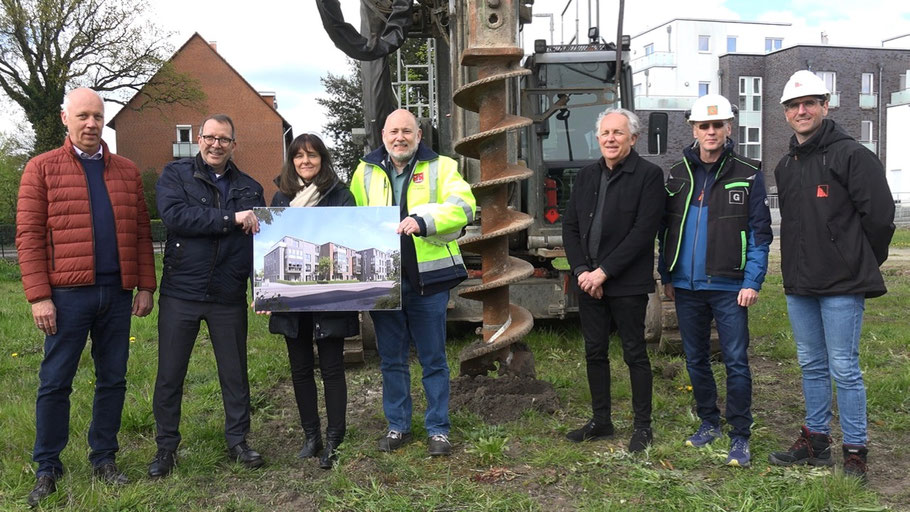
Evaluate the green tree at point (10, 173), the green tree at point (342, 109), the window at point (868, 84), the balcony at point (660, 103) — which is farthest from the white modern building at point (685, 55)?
the green tree at point (10, 173)

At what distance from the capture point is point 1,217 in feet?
78.5

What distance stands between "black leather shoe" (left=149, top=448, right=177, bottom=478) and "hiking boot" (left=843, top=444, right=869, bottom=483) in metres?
3.56

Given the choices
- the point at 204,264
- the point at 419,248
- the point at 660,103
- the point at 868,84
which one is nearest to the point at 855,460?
the point at 419,248

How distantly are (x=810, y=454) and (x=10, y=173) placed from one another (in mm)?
26372

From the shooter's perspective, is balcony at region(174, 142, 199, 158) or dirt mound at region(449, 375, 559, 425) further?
balcony at region(174, 142, 199, 158)

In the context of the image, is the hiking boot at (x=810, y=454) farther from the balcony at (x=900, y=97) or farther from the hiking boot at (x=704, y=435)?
the balcony at (x=900, y=97)

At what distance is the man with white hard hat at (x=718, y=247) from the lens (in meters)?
4.07

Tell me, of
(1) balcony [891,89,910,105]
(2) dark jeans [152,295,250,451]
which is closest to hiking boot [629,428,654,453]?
(2) dark jeans [152,295,250,451]

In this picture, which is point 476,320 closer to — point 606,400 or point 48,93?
point 606,400

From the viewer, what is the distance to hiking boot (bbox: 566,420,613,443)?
4511 mm

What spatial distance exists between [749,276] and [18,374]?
6.33 m

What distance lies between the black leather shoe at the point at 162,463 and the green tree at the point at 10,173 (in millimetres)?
20446

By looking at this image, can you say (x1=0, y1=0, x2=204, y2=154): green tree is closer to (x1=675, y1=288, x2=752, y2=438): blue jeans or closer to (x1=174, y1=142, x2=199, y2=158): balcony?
(x1=174, y1=142, x2=199, y2=158): balcony

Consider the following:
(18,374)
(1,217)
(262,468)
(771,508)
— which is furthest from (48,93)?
(771,508)
